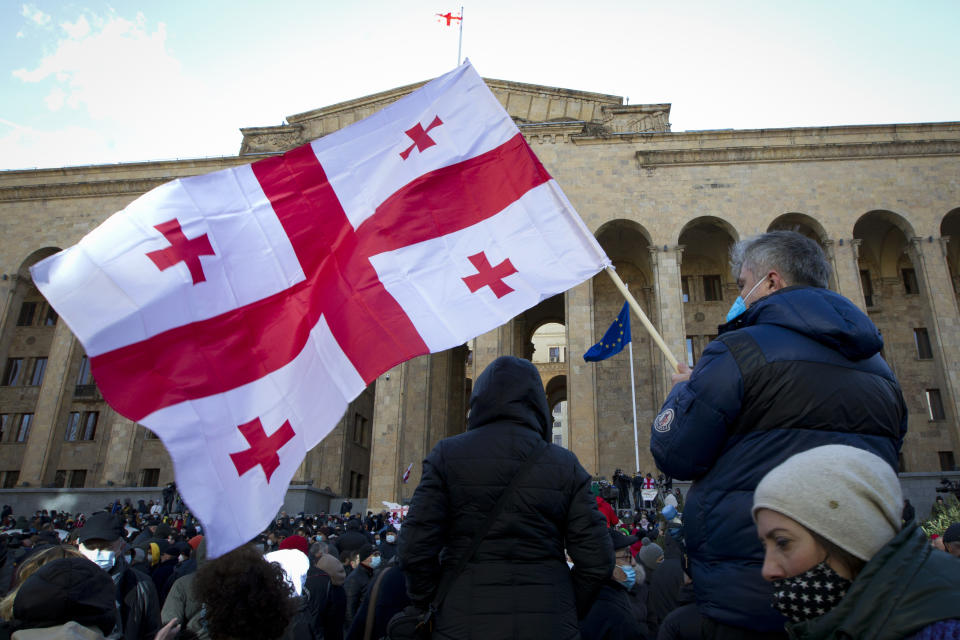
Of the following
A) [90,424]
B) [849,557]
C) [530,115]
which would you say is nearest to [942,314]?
[530,115]

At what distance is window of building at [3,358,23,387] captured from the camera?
29.8 m

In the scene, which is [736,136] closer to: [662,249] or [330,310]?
[662,249]

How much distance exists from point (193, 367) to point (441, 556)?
1612 mm

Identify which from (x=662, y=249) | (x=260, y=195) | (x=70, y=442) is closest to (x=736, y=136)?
(x=662, y=249)

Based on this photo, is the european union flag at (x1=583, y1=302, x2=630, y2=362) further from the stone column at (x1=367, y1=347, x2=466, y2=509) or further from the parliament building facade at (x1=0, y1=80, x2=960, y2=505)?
the stone column at (x1=367, y1=347, x2=466, y2=509)

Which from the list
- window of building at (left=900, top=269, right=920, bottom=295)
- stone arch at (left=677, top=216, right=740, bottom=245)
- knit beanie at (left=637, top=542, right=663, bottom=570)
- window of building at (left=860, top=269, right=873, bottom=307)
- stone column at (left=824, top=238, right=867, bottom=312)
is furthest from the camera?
window of building at (left=860, top=269, right=873, bottom=307)

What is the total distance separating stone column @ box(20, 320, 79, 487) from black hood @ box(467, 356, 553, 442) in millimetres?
27472

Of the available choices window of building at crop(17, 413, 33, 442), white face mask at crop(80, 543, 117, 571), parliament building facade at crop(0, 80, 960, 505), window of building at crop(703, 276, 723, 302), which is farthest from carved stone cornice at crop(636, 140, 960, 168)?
window of building at crop(17, 413, 33, 442)

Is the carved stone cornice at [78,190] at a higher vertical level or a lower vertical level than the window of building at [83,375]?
higher

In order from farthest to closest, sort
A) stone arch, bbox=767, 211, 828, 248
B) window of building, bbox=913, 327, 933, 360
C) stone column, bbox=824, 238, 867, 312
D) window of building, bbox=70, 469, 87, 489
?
window of building, bbox=70, 469, 87, 489, window of building, bbox=913, 327, 933, 360, stone arch, bbox=767, 211, 828, 248, stone column, bbox=824, 238, 867, 312

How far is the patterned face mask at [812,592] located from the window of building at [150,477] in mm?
30159

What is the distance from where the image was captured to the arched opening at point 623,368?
79.7 feet

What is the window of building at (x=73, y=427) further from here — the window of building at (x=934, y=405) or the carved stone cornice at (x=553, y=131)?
the window of building at (x=934, y=405)

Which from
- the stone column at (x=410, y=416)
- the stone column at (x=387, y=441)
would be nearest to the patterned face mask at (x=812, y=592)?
the stone column at (x=410, y=416)
